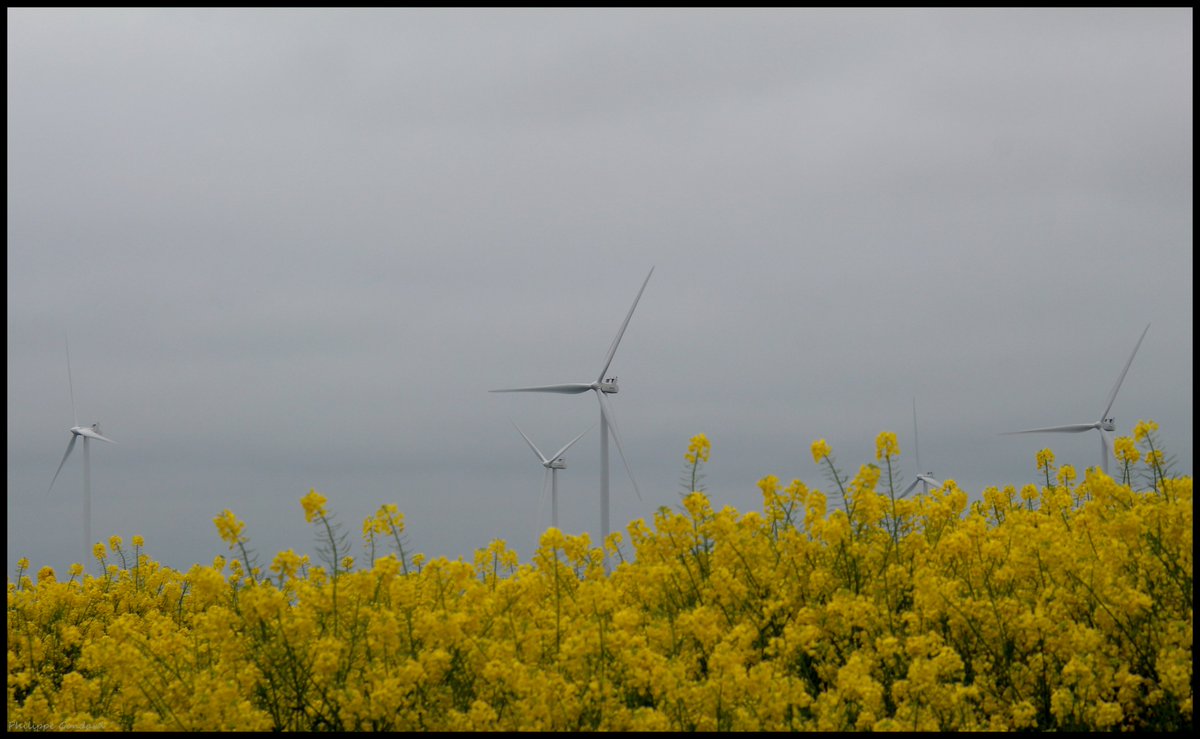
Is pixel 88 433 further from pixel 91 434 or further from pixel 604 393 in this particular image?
pixel 604 393

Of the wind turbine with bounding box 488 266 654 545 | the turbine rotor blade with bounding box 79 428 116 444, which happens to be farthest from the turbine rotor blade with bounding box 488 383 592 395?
the turbine rotor blade with bounding box 79 428 116 444

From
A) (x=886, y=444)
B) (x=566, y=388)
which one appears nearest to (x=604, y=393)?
(x=566, y=388)

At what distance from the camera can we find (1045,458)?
1368 centimetres

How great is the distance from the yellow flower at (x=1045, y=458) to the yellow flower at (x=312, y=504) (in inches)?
350

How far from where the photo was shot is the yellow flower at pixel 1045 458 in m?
13.6

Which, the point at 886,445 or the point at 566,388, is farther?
the point at 566,388

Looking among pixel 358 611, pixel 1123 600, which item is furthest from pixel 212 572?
pixel 1123 600

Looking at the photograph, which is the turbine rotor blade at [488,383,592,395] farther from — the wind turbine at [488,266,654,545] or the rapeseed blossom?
the rapeseed blossom

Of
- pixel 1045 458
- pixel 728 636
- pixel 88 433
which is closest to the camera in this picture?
pixel 728 636

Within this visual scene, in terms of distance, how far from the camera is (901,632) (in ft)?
28.7

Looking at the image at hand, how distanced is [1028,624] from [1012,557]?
1.03 m

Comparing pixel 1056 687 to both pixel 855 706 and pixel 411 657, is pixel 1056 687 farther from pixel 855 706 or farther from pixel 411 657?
pixel 411 657

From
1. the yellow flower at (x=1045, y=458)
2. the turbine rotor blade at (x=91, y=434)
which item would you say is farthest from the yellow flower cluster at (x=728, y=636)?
the turbine rotor blade at (x=91, y=434)

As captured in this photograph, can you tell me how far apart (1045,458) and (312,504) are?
9022 millimetres
